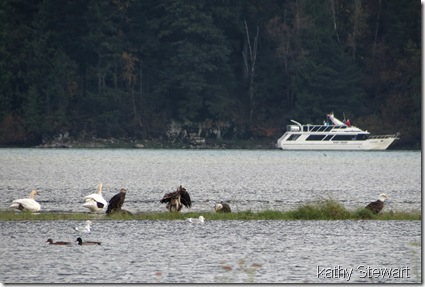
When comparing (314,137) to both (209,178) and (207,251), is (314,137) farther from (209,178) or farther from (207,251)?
(207,251)

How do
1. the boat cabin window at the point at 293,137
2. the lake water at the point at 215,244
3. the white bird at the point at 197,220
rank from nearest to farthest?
the lake water at the point at 215,244, the white bird at the point at 197,220, the boat cabin window at the point at 293,137

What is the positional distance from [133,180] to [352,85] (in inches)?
2105

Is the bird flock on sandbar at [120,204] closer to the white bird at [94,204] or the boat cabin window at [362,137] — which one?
the white bird at [94,204]

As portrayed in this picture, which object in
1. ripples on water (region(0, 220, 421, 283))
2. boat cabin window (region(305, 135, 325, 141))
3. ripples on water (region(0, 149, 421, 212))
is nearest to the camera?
ripples on water (region(0, 220, 421, 283))

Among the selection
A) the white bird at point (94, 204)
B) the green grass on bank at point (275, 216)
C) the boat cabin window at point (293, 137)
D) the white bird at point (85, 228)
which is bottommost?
the white bird at point (85, 228)

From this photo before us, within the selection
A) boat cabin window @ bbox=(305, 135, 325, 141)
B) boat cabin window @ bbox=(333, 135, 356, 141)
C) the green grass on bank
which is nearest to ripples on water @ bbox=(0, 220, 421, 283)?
the green grass on bank

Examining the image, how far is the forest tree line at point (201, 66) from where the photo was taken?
107000 mm

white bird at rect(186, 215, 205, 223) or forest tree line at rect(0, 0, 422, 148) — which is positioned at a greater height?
forest tree line at rect(0, 0, 422, 148)

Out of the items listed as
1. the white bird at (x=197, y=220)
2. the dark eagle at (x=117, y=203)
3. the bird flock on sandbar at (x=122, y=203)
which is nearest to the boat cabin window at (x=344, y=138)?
the bird flock on sandbar at (x=122, y=203)

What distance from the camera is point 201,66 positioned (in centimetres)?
10688

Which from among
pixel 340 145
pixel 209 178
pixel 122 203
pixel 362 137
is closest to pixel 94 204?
pixel 122 203

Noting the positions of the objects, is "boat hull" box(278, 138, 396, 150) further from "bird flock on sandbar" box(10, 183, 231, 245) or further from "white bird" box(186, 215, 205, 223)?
"white bird" box(186, 215, 205, 223)

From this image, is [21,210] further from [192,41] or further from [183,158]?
[192,41]

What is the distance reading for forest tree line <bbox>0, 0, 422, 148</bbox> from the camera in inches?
4213
